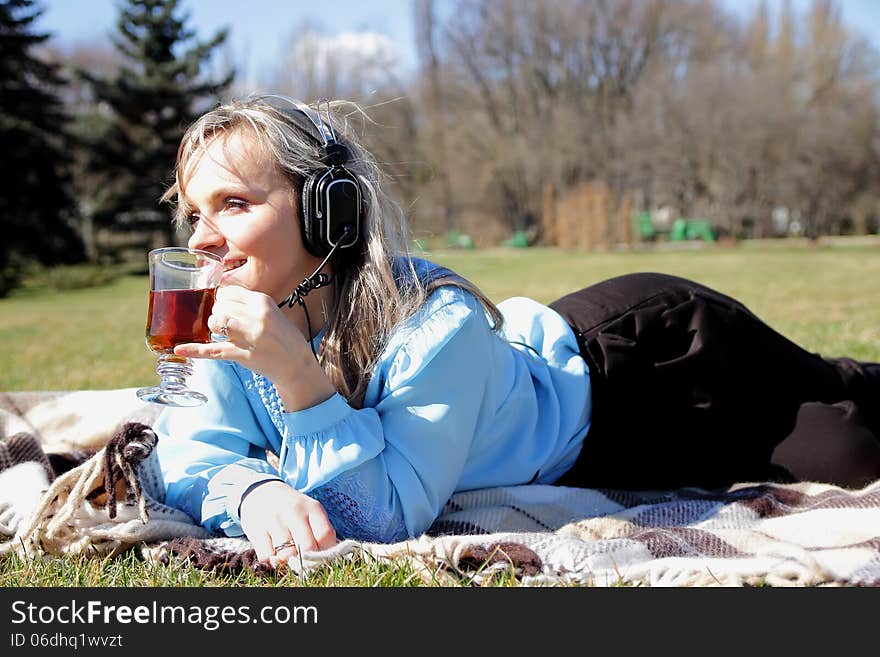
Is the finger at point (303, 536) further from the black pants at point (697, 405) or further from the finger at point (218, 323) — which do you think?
the black pants at point (697, 405)

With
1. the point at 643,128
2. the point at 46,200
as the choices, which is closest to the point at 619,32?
the point at 643,128

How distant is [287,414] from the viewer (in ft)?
7.25

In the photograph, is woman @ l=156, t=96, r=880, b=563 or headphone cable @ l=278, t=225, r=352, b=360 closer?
woman @ l=156, t=96, r=880, b=563

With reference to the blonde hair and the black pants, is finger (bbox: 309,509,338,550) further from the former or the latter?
the black pants

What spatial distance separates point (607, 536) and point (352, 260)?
1.09 metres

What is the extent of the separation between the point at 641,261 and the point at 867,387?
19007 millimetres

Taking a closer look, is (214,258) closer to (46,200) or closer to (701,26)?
(46,200)

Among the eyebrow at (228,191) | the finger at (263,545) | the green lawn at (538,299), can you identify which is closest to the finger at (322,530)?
the finger at (263,545)

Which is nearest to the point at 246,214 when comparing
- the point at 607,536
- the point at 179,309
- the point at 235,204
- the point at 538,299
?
the point at 235,204

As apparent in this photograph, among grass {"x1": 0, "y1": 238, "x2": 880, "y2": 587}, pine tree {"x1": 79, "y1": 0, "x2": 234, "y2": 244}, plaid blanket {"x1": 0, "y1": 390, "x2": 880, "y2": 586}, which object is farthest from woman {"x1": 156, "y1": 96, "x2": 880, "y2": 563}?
pine tree {"x1": 79, "y1": 0, "x2": 234, "y2": 244}

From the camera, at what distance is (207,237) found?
7.55 feet

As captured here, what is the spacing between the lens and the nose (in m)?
2.30

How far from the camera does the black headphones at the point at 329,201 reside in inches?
90.7

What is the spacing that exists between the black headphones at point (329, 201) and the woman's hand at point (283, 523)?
2.16ft
